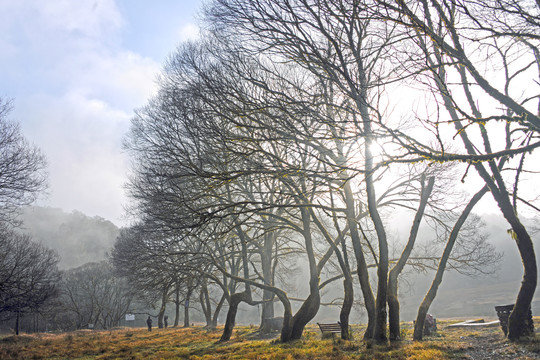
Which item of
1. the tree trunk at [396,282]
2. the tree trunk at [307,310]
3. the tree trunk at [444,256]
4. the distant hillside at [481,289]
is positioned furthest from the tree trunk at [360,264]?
the distant hillside at [481,289]

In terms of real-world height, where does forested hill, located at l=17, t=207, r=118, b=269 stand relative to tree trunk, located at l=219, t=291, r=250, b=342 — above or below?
above

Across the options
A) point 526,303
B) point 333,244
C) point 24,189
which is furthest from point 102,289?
point 526,303

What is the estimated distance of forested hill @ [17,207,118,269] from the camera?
76438 mm

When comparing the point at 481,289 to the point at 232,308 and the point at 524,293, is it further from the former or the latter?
the point at 524,293

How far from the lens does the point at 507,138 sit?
9094 millimetres

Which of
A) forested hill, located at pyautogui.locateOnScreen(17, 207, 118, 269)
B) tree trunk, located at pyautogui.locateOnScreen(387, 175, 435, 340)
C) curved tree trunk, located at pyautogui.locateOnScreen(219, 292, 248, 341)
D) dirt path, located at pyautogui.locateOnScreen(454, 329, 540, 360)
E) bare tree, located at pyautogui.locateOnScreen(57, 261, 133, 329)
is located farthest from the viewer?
forested hill, located at pyautogui.locateOnScreen(17, 207, 118, 269)

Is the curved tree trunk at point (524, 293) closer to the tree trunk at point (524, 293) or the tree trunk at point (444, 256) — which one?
the tree trunk at point (524, 293)

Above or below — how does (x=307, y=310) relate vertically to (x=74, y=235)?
below

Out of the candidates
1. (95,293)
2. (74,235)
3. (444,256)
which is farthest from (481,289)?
(74,235)

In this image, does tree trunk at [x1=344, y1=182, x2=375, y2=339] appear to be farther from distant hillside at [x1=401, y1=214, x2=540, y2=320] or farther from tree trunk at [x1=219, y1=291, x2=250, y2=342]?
distant hillside at [x1=401, y1=214, x2=540, y2=320]

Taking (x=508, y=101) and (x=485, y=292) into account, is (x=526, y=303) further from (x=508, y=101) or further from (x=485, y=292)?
(x=485, y=292)

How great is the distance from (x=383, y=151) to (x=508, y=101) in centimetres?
182

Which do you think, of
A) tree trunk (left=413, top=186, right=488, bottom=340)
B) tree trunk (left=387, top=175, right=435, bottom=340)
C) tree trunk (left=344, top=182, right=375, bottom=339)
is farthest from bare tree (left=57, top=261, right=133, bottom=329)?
tree trunk (left=413, top=186, right=488, bottom=340)

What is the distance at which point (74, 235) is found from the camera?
84.8 m
